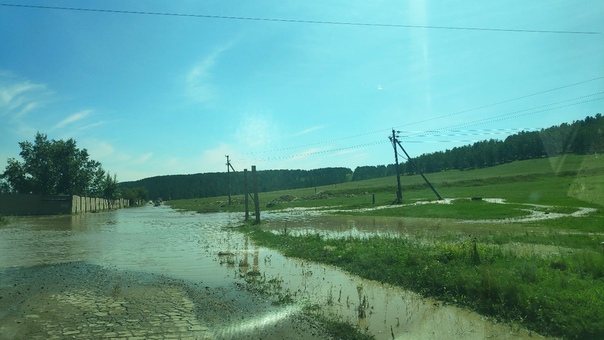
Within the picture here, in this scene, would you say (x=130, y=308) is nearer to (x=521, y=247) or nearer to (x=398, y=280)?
(x=398, y=280)

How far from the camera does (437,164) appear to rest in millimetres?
118812

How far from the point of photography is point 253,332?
285 inches

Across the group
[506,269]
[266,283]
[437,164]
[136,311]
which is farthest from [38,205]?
[437,164]

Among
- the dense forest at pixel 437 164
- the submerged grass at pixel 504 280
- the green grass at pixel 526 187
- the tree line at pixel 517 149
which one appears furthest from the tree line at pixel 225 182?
the submerged grass at pixel 504 280

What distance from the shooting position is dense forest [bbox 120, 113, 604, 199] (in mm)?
35625

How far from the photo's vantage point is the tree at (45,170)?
65.0 meters

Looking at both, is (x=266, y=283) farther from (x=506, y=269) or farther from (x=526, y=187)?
(x=526, y=187)

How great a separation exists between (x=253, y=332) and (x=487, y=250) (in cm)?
810

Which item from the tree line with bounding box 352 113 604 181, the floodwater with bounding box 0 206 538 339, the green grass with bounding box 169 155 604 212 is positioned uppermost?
the tree line with bounding box 352 113 604 181

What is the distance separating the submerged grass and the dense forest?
2753 cm

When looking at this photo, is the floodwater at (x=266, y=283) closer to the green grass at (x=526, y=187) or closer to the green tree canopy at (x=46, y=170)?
the green grass at (x=526, y=187)

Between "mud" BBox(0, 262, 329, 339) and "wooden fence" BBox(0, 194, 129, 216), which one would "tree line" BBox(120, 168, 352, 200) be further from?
"mud" BBox(0, 262, 329, 339)

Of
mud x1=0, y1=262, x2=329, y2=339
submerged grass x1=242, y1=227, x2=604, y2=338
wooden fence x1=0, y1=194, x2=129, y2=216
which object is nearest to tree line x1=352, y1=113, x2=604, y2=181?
submerged grass x1=242, y1=227, x2=604, y2=338

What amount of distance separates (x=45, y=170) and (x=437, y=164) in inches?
3587
